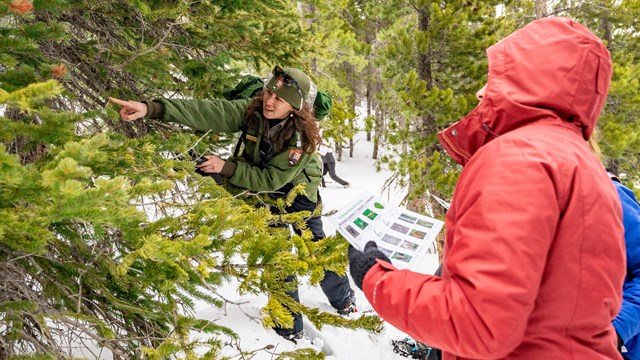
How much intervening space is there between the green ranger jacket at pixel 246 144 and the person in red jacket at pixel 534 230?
199 centimetres

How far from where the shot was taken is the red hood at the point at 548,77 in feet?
4.08

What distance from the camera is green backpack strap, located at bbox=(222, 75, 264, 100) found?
3582 mm

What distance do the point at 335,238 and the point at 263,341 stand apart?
2.26 metres

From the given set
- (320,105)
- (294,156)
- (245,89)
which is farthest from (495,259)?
(245,89)

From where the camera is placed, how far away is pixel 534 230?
3.66ft

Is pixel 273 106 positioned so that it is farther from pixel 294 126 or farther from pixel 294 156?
pixel 294 156

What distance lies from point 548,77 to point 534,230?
1.60 ft

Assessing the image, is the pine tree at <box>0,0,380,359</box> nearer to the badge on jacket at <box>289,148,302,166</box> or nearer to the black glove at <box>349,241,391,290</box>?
the black glove at <box>349,241,391,290</box>

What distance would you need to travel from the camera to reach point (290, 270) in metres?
1.79

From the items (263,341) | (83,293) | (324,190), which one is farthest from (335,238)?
(324,190)

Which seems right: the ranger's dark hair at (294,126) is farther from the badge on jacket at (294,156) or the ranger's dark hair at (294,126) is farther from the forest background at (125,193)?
the forest background at (125,193)

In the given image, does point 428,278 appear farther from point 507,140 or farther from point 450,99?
point 450,99

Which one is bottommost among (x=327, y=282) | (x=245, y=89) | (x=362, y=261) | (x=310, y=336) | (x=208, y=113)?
(x=310, y=336)

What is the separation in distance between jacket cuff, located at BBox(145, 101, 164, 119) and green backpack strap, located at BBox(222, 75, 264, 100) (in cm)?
85
